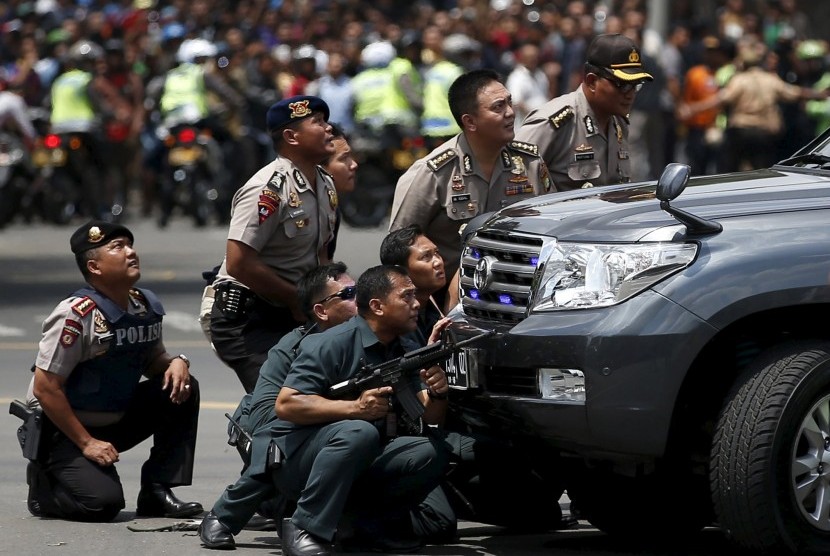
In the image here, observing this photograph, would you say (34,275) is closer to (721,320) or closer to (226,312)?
(226,312)

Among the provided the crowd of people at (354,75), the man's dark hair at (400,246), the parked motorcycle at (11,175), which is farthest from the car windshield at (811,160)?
the parked motorcycle at (11,175)

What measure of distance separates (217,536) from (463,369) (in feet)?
3.65

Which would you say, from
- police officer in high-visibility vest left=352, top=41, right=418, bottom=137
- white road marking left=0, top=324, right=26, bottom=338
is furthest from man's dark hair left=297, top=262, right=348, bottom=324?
police officer in high-visibility vest left=352, top=41, right=418, bottom=137

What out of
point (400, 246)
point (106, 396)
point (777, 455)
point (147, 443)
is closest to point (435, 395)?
point (400, 246)

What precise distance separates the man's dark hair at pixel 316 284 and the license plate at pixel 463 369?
0.61 m

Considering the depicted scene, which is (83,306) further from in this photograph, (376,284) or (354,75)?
(354,75)

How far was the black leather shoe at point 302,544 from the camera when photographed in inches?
254

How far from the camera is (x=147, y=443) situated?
30.3 ft

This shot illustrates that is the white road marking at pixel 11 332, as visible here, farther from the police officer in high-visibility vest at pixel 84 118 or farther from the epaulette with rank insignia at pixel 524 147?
the police officer in high-visibility vest at pixel 84 118

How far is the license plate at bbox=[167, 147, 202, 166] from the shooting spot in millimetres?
20109

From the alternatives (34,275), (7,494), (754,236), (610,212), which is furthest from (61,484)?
(34,275)

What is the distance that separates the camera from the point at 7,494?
8.05 meters

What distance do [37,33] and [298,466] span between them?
18740mm

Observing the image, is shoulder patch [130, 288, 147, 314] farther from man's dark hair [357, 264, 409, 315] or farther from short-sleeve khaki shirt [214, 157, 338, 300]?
man's dark hair [357, 264, 409, 315]
